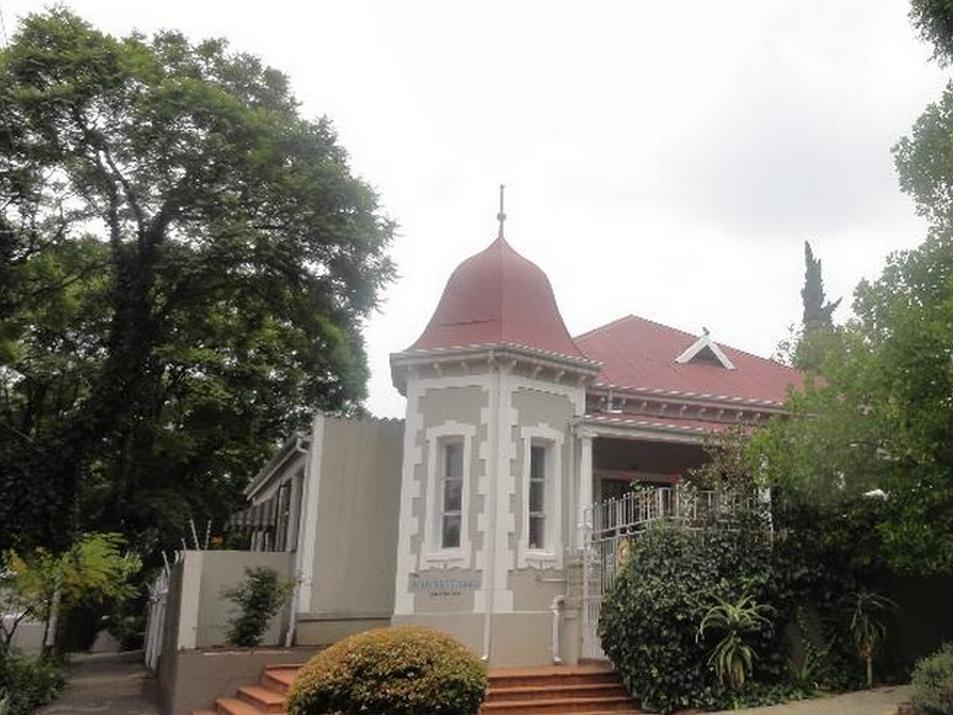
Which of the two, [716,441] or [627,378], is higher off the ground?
[627,378]

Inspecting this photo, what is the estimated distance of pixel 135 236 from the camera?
66.4 ft

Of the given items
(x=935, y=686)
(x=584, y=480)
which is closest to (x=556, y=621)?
(x=584, y=480)

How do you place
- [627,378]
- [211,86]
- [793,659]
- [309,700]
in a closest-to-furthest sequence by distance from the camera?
[309,700]
[793,659]
[627,378]
[211,86]

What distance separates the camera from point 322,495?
50.5 ft

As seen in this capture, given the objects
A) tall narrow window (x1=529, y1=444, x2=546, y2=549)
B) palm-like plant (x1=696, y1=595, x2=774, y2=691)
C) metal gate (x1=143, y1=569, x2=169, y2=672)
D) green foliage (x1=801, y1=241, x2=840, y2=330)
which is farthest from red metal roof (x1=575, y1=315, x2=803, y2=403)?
green foliage (x1=801, y1=241, x2=840, y2=330)

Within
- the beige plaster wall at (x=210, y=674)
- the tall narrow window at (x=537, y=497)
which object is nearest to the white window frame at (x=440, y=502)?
the tall narrow window at (x=537, y=497)

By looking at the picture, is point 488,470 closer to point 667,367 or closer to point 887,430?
point 667,367

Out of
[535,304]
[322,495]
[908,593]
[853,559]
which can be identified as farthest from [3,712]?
[908,593]

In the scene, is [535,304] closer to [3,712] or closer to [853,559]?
[853,559]

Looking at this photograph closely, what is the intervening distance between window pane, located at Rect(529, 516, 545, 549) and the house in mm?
23

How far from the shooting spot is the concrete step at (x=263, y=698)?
451 inches

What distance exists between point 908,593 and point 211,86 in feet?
53.0

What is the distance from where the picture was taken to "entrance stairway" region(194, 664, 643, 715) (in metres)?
11.2

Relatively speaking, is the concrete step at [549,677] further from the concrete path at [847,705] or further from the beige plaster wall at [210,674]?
the beige plaster wall at [210,674]
